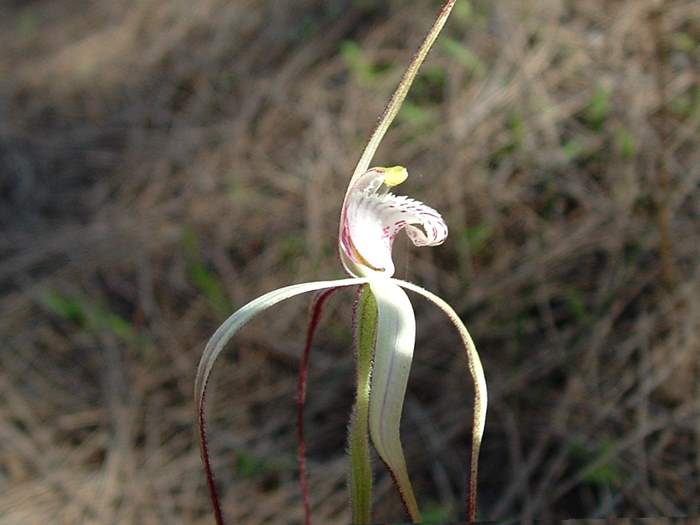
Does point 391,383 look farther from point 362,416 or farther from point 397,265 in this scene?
point 397,265

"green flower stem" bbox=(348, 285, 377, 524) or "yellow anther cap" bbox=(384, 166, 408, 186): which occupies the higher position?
"yellow anther cap" bbox=(384, 166, 408, 186)

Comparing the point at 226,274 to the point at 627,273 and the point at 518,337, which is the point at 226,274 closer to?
the point at 518,337

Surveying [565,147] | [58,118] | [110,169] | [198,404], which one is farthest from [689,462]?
[58,118]

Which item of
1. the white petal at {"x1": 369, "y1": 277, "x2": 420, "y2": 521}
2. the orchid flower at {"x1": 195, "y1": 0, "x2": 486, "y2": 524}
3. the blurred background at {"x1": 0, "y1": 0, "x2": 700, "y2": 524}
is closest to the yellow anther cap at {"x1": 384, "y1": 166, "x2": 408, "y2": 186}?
the orchid flower at {"x1": 195, "y1": 0, "x2": 486, "y2": 524}

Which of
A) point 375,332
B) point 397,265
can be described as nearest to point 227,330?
point 375,332

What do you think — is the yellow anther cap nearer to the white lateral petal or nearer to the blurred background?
the white lateral petal

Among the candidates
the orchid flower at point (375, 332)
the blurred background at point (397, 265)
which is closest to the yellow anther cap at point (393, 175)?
the orchid flower at point (375, 332)

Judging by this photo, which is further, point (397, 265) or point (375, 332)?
point (397, 265)
